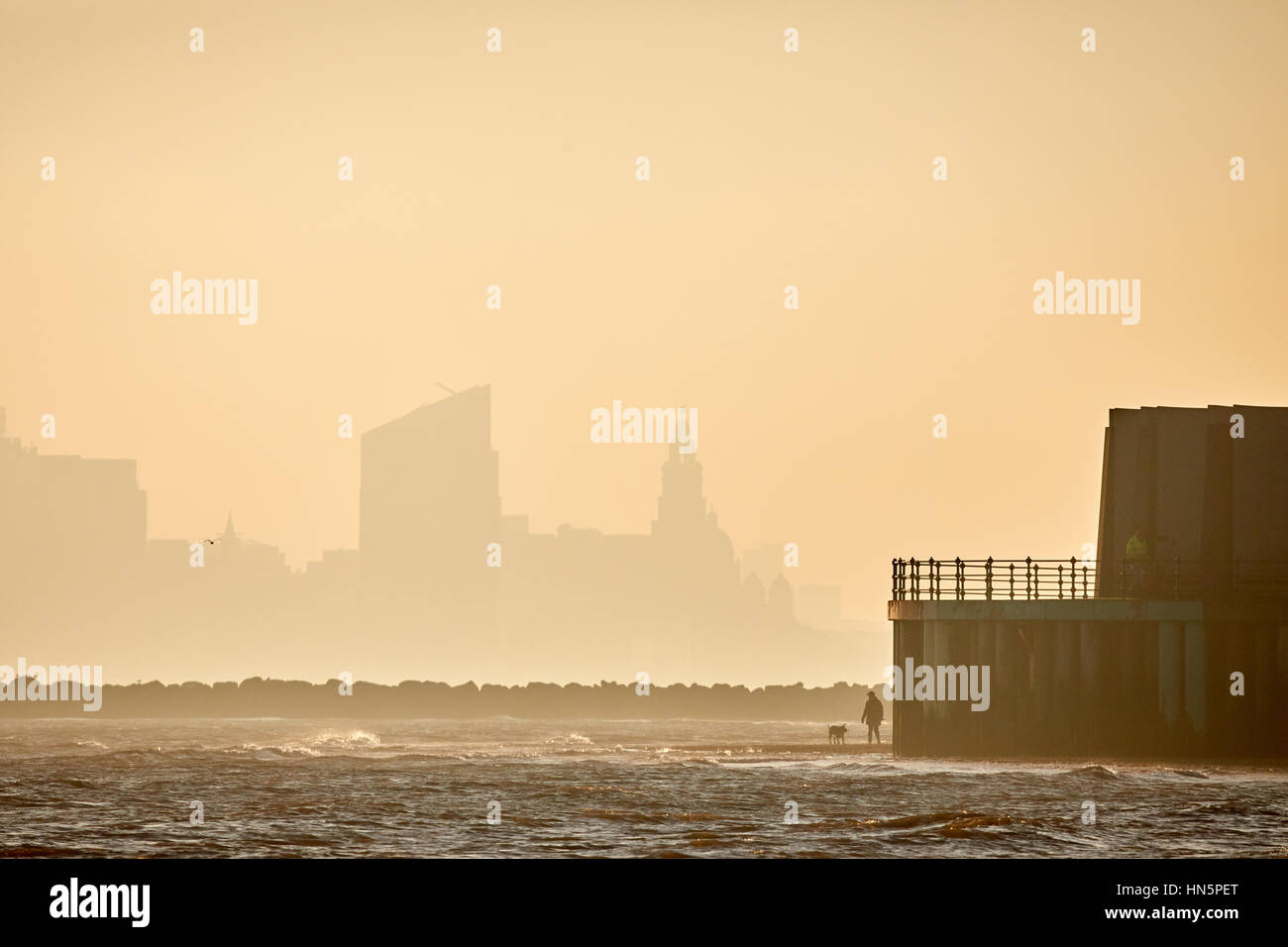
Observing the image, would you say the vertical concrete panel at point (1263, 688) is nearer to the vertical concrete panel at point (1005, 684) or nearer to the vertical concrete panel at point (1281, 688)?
the vertical concrete panel at point (1281, 688)

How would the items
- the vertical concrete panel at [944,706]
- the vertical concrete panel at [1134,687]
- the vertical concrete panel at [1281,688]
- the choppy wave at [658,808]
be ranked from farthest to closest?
the vertical concrete panel at [944,706] < the vertical concrete panel at [1134,687] < the vertical concrete panel at [1281,688] < the choppy wave at [658,808]

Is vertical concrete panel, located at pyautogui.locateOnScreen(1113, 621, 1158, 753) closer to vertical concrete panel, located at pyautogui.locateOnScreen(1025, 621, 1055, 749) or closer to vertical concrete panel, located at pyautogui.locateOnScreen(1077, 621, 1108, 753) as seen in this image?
vertical concrete panel, located at pyautogui.locateOnScreen(1077, 621, 1108, 753)

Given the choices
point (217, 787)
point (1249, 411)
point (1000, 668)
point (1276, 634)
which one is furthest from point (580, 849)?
point (1249, 411)

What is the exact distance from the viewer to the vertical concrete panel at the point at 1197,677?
148 ft

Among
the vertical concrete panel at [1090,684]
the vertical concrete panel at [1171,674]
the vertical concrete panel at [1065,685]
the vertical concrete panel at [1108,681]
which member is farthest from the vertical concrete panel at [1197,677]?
the vertical concrete panel at [1065,685]

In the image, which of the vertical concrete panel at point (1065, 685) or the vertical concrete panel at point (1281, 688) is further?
the vertical concrete panel at point (1065, 685)

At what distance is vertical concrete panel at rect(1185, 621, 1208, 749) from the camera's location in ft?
148

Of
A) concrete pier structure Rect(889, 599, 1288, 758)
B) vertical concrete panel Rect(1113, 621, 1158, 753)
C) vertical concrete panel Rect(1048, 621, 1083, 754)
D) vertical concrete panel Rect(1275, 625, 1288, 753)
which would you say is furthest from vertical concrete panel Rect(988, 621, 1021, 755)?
vertical concrete panel Rect(1275, 625, 1288, 753)

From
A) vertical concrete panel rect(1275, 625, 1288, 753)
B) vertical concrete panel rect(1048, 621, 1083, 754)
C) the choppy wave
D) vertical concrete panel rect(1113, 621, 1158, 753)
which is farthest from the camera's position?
vertical concrete panel rect(1048, 621, 1083, 754)

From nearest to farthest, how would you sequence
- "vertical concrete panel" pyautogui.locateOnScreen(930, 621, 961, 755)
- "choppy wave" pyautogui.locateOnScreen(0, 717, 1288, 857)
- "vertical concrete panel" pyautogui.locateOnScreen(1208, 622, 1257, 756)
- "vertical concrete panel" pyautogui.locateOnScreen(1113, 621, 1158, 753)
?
"choppy wave" pyautogui.locateOnScreen(0, 717, 1288, 857), "vertical concrete panel" pyautogui.locateOnScreen(1208, 622, 1257, 756), "vertical concrete panel" pyautogui.locateOnScreen(1113, 621, 1158, 753), "vertical concrete panel" pyautogui.locateOnScreen(930, 621, 961, 755)

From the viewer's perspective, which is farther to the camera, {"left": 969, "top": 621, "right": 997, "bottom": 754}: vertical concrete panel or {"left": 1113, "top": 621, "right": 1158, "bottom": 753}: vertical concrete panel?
{"left": 969, "top": 621, "right": 997, "bottom": 754}: vertical concrete panel

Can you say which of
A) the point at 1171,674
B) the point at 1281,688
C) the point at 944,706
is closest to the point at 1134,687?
the point at 1171,674

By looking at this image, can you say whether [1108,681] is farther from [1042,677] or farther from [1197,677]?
[1197,677]

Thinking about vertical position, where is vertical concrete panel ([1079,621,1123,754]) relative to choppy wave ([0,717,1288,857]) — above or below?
above
